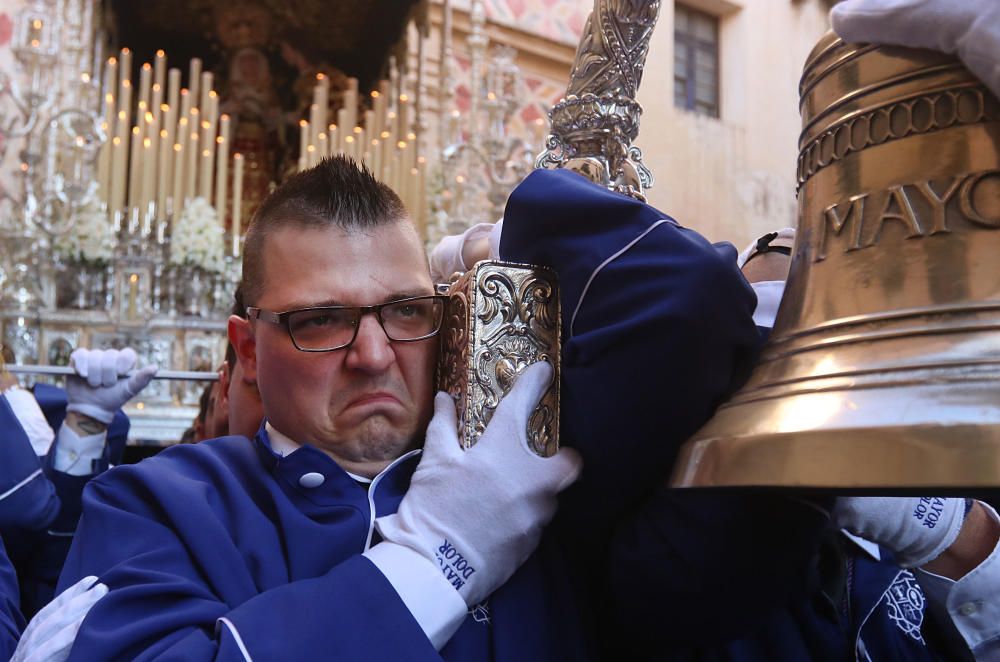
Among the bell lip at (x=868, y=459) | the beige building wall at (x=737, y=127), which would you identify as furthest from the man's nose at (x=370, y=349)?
the beige building wall at (x=737, y=127)

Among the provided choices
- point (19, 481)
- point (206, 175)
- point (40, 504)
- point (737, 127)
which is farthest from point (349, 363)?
point (737, 127)

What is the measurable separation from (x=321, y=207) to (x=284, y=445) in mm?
369

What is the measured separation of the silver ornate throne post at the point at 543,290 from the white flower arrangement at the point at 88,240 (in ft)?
13.9

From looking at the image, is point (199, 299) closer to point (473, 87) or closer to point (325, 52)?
point (473, 87)

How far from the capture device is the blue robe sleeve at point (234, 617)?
3.52 feet

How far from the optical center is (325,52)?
775 cm

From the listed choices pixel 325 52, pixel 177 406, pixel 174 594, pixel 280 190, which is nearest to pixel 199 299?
pixel 177 406

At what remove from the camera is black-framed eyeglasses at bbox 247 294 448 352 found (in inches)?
53.9

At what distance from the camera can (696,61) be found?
10.5m

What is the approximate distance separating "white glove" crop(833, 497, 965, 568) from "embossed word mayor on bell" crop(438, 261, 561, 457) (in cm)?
40

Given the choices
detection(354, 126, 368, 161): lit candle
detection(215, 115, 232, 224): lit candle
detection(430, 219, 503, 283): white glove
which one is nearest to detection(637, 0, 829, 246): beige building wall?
detection(354, 126, 368, 161): lit candle

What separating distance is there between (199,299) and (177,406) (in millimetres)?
653

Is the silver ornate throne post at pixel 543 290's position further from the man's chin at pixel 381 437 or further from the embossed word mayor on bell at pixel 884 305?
the embossed word mayor on bell at pixel 884 305

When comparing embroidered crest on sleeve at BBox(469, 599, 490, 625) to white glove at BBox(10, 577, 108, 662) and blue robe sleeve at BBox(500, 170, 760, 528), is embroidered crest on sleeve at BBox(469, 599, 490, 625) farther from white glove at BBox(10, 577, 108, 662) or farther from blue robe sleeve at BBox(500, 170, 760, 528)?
white glove at BBox(10, 577, 108, 662)
